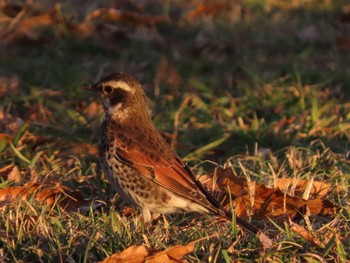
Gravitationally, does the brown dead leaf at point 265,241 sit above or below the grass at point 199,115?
above

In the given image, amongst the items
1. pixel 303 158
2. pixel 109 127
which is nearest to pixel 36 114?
pixel 109 127

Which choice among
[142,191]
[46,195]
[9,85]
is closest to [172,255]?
[142,191]

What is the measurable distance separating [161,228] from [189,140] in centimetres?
260

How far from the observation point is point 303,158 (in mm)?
7746

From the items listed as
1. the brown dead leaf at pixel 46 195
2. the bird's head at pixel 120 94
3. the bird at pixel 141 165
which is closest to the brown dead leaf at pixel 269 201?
the bird at pixel 141 165

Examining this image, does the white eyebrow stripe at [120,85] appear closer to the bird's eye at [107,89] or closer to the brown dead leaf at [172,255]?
the bird's eye at [107,89]

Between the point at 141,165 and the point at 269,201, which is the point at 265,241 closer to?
the point at 269,201

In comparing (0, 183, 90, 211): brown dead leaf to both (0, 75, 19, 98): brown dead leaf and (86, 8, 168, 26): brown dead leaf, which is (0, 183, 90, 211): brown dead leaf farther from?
(86, 8, 168, 26): brown dead leaf

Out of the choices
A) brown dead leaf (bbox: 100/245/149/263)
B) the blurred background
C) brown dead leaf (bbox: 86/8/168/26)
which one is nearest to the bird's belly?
brown dead leaf (bbox: 100/245/149/263)

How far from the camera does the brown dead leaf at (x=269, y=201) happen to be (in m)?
6.36

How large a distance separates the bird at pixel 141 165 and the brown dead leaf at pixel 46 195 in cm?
31

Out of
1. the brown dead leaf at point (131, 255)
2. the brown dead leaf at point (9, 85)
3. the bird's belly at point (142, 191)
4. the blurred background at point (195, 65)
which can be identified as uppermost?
the brown dead leaf at point (131, 255)

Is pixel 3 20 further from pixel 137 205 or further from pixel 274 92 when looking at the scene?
pixel 137 205

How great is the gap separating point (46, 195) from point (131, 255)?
1.63 meters
